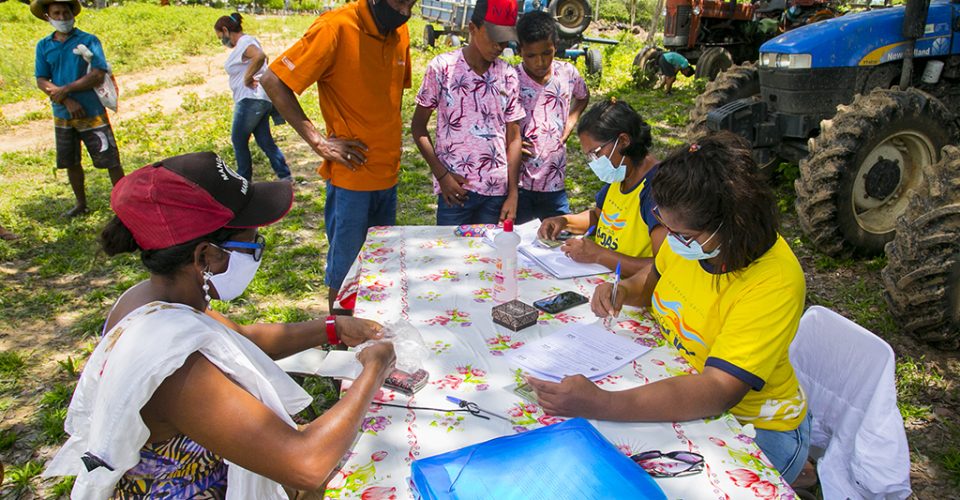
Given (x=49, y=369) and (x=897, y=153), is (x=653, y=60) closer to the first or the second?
(x=897, y=153)

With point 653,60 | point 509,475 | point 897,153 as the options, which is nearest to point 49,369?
point 509,475

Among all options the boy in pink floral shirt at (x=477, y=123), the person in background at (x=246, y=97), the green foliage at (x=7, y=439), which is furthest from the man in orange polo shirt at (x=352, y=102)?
the person in background at (x=246, y=97)

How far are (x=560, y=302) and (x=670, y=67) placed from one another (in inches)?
346

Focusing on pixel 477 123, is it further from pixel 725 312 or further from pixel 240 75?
pixel 240 75

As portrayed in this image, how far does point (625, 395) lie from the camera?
1.63 m

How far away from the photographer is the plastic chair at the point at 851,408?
1.75m

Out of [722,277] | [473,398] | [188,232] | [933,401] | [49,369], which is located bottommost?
[49,369]

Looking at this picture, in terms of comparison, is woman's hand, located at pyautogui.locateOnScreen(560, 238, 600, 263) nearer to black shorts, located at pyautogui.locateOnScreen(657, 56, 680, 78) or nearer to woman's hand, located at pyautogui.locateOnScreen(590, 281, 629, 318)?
woman's hand, located at pyautogui.locateOnScreen(590, 281, 629, 318)

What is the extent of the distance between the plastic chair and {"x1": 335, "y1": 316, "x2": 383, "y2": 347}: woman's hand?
1.43 meters

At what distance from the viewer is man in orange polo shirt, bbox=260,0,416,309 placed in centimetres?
294

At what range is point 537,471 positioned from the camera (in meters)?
1.36

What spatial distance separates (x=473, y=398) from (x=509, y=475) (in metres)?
0.42

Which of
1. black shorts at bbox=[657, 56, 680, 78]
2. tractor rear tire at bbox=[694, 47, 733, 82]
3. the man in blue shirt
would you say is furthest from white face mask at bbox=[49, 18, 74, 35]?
tractor rear tire at bbox=[694, 47, 733, 82]

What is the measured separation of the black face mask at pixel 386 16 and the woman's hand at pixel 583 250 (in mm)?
1370
